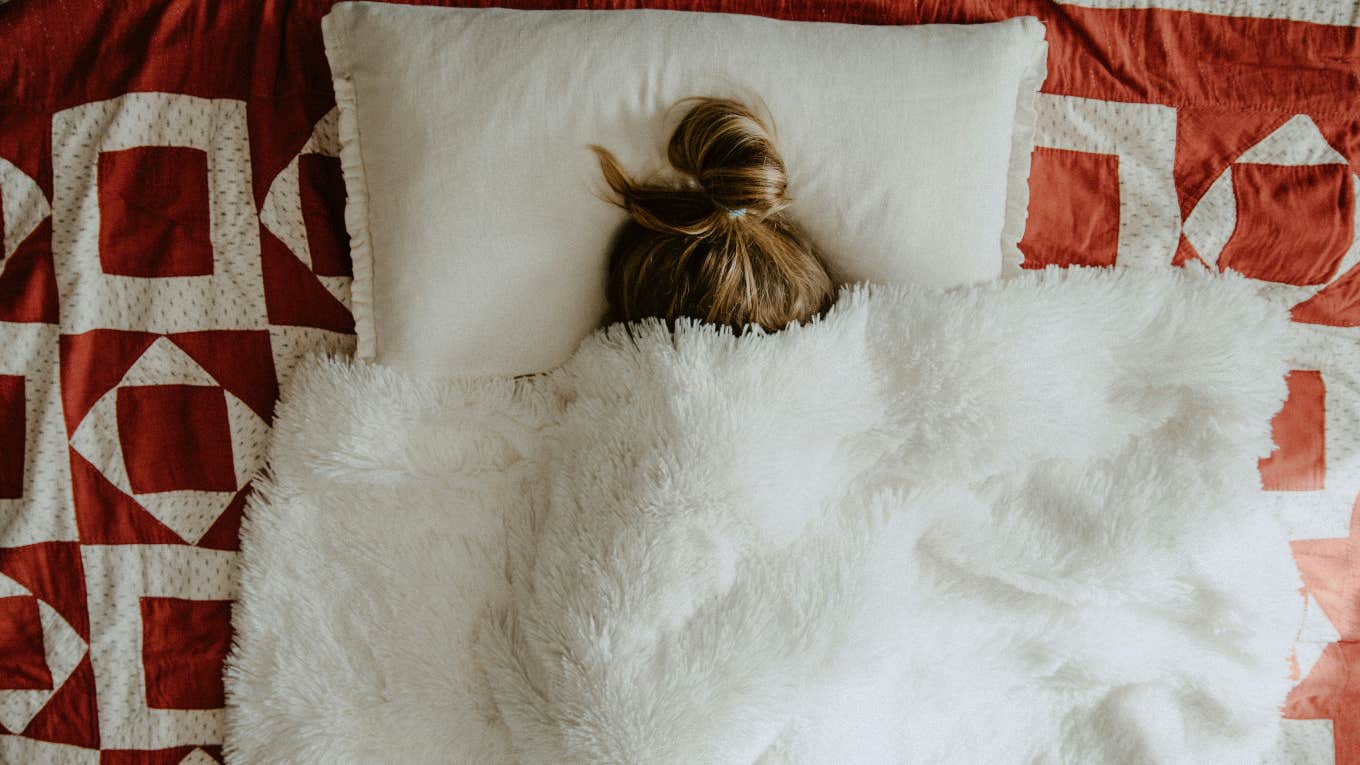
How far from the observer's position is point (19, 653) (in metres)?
0.87

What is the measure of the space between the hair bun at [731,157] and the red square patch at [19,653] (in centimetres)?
83

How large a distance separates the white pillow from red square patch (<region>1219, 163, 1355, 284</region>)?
12.5 inches

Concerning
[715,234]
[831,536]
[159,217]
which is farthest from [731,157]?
[159,217]

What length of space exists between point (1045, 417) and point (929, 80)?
350 millimetres

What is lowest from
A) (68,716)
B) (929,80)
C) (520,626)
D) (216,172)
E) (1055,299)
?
(68,716)

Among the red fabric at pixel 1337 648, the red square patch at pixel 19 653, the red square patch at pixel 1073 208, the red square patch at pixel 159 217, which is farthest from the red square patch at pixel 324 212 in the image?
the red fabric at pixel 1337 648

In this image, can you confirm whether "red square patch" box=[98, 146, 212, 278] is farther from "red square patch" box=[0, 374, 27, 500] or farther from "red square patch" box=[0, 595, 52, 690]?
"red square patch" box=[0, 595, 52, 690]

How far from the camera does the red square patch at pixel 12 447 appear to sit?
87 centimetres

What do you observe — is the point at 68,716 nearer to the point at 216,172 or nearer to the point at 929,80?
the point at 216,172

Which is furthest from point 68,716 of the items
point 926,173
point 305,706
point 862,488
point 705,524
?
point 926,173

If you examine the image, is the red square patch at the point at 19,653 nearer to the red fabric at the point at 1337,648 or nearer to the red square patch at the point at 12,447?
the red square patch at the point at 12,447

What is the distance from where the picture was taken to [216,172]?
34.0 inches

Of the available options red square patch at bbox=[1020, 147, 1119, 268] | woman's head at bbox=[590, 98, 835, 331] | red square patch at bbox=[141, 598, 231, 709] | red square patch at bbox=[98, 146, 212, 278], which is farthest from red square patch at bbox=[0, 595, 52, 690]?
red square patch at bbox=[1020, 147, 1119, 268]

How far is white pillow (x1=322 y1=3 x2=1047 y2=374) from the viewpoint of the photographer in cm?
76
